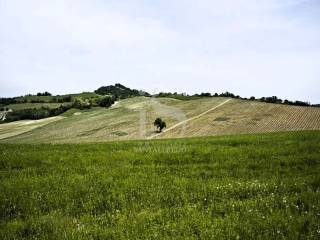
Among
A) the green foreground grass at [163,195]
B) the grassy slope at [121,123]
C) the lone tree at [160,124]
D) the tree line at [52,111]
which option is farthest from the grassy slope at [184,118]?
the green foreground grass at [163,195]

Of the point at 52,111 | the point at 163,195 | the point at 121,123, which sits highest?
the point at 52,111

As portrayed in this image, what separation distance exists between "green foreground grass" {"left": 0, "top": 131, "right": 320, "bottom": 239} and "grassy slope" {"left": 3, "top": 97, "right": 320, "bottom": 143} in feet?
181

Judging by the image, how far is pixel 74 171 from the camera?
13.8 meters

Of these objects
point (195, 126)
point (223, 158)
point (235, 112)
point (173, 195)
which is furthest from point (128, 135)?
point (173, 195)

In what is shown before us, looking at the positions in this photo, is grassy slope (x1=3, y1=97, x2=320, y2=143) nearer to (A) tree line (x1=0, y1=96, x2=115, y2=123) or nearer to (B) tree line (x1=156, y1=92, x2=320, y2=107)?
(B) tree line (x1=156, y1=92, x2=320, y2=107)

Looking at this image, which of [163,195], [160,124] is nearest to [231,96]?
[160,124]

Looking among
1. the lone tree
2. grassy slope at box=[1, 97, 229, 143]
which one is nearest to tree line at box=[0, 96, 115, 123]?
grassy slope at box=[1, 97, 229, 143]

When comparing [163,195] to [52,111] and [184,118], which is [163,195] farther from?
[52,111]

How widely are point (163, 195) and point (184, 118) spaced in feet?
275

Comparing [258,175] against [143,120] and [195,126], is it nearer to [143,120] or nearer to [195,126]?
[195,126]

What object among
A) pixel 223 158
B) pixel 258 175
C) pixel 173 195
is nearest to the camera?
pixel 173 195

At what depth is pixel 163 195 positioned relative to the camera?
10.4 metres

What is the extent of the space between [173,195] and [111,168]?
4407 millimetres

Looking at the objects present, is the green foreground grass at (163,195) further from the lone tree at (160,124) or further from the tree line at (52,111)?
the tree line at (52,111)
